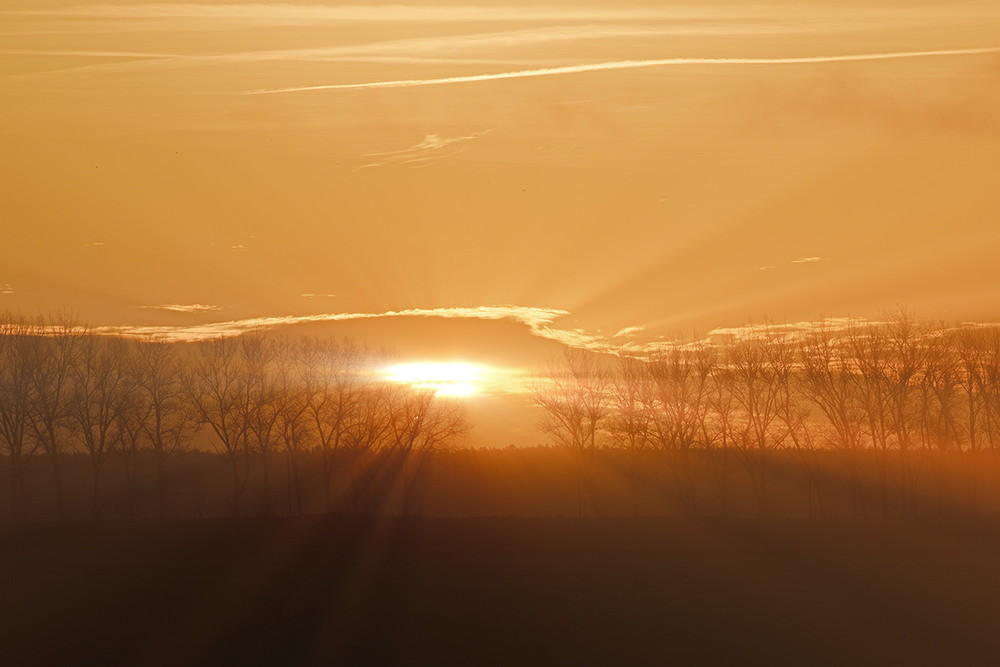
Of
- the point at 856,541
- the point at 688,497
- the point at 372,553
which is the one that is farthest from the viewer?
the point at 688,497

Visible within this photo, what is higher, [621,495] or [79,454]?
[79,454]

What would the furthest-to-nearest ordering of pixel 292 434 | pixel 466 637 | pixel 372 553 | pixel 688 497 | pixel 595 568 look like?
pixel 292 434, pixel 688 497, pixel 372 553, pixel 595 568, pixel 466 637

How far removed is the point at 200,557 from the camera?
58688mm

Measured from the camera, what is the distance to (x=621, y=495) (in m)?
92.6

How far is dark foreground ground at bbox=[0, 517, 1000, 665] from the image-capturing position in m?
41.8

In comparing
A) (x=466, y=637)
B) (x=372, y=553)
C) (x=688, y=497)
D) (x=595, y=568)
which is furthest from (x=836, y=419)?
(x=466, y=637)

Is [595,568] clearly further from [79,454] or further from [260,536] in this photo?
[79,454]

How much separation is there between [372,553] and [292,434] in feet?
130

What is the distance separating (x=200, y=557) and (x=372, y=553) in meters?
11.0

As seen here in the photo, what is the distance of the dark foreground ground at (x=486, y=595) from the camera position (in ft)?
137

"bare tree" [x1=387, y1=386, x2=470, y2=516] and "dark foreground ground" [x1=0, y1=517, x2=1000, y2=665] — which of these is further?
"bare tree" [x1=387, y1=386, x2=470, y2=516]

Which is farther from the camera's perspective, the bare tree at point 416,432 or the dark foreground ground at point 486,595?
the bare tree at point 416,432

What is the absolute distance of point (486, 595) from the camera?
5075cm

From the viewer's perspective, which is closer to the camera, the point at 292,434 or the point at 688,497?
the point at 688,497
